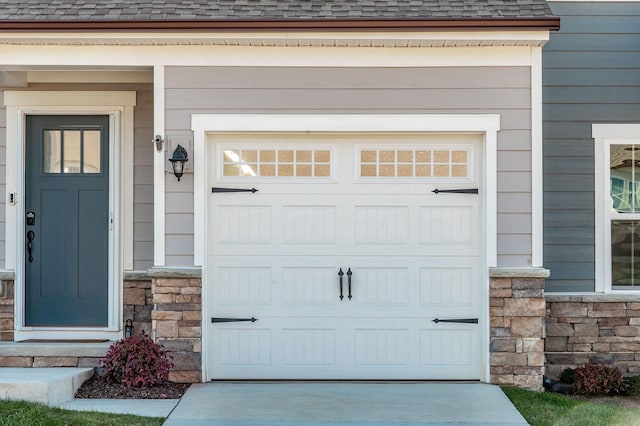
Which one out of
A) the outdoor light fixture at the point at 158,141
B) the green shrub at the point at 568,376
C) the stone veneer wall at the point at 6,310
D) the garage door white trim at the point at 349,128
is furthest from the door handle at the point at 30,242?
the green shrub at the point at 568,376

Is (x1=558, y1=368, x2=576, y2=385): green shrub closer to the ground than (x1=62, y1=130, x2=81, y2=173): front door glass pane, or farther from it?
closer to the ground

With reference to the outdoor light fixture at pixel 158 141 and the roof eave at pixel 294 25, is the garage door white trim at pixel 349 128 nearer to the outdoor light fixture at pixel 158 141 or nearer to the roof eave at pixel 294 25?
the outdoor light fixture at pixel 158 141

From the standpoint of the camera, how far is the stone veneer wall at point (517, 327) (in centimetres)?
627

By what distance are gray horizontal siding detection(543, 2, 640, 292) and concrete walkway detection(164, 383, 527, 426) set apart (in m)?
1.75

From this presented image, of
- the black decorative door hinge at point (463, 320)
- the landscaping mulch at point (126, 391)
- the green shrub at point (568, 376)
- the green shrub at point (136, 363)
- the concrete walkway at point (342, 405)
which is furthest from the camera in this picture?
the green shrub at point (568, 376)

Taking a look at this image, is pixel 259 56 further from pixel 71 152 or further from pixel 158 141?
pixel 71 152

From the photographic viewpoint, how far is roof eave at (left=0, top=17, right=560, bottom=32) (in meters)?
6.00

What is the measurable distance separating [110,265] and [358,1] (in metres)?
3.41

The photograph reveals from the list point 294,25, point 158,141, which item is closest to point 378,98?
point 294,25

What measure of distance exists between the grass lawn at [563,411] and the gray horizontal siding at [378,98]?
3.68 ft

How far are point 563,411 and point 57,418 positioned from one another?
3.80 metres

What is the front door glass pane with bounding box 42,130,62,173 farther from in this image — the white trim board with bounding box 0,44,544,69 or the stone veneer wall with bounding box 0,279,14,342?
the stone veneer wall with bounding box 0,279,14,342

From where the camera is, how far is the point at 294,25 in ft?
19.8

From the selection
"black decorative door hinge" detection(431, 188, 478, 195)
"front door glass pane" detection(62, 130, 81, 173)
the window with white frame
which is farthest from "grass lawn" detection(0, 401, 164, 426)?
the window with white frame
